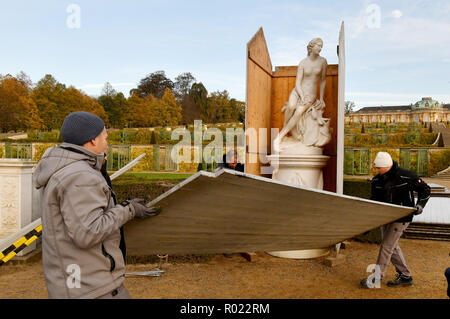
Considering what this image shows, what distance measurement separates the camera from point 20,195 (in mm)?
5535

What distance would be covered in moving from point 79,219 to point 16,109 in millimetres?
48123

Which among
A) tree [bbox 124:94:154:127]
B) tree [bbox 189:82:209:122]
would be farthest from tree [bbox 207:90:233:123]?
tree [bbox 124:94:154:127]

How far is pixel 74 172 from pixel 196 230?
1.21 m

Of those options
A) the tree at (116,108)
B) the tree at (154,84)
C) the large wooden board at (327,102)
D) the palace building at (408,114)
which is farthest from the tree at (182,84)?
the large wooden board at (327,102)

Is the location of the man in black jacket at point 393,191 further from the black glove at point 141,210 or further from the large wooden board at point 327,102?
the black glove at point 141,210

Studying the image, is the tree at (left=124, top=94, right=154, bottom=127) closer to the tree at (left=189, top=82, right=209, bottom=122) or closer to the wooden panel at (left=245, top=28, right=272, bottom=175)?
the tree at (left=189, top=82, right=209, bottom=122)

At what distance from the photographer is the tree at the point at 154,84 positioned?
76875mm

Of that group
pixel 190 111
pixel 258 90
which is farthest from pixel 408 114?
pixel 258 90

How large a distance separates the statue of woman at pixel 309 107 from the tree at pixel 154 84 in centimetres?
7290

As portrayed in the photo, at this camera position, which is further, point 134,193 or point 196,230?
point 134,193

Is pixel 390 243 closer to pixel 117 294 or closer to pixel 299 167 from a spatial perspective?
pixel 299 167

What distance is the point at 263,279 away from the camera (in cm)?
482
